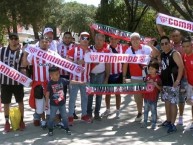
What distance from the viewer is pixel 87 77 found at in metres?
7.46

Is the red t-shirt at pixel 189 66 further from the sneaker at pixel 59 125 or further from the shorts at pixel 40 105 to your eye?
the shorts at pixel 40 105

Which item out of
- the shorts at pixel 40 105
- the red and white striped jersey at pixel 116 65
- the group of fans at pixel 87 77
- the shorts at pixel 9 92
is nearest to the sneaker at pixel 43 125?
the group of fans at pixel 87 77

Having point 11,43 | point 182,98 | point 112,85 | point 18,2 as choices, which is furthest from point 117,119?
point 18,2

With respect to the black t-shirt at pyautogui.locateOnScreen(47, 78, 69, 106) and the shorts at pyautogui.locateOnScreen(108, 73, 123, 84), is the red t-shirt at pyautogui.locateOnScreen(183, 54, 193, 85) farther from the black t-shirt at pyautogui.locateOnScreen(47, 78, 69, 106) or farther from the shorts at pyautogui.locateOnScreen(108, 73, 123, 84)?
the black t-shirt at pyautogui.locateOnScreen(47, 78, 69, 106)

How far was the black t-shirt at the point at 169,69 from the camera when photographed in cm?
669

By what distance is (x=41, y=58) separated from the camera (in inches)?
277

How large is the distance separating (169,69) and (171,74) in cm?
10

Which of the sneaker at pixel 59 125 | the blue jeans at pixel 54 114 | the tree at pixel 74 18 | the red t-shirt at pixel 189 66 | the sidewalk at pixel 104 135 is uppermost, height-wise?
the tree at pixel 74 18

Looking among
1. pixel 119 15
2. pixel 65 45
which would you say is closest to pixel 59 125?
pixel 65 45

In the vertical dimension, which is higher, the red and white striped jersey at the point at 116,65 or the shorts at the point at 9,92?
the red and white striped jersey at the point at 116,65

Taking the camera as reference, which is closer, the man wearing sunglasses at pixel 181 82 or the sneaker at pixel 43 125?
the man wearing sunglasses at pixel 181 82

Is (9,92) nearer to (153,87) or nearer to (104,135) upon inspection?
(104,135)

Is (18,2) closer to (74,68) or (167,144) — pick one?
(74,68)

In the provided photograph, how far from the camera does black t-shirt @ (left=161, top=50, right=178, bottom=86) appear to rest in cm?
669
